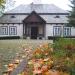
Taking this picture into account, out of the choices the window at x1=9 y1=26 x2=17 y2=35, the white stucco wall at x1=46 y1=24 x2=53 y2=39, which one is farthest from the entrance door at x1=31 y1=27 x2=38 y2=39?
the window at x1=9 y1=26 x2=17 y2=35

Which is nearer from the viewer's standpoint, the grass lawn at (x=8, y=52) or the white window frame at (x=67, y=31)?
the grass lawn at (x=8, y=52)

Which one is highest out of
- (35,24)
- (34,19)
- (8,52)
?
(34,19)

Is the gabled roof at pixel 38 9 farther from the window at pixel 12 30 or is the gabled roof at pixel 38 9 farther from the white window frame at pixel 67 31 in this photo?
the white window frame at pixel 67 31

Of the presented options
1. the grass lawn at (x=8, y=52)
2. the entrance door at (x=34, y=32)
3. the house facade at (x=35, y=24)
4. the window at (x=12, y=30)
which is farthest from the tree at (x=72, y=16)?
the grass lawn at (x=8, y=52)

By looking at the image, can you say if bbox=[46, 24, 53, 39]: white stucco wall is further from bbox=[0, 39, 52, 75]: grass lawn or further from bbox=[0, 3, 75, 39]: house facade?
bbox=[0, 39, 52, 75]: grass lawn

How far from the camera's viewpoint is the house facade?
58250 mm

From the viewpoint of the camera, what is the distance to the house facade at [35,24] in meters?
58.2

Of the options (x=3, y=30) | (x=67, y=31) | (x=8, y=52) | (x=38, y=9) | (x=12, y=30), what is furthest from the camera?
(x=38, y=9)

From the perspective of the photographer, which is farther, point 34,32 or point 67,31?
point 67,31

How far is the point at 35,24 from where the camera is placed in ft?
193

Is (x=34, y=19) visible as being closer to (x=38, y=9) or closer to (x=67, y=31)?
(x=38, y=9)

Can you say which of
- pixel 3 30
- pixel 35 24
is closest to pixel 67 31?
pixel 35 24

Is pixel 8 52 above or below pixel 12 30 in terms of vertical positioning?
below

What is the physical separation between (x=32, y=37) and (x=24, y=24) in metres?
2.72
